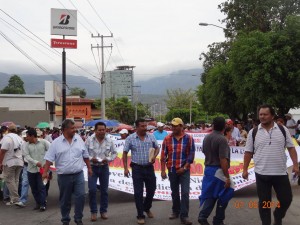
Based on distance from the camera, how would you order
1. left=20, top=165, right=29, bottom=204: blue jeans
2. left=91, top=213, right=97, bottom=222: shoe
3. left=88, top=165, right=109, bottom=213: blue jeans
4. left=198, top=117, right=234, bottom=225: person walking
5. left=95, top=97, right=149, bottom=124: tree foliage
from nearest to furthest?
left=198, top=117, right=234, bottom=225: person walking → left=91, top=213, right=97, bottom=222: shoe → left=88, top=165, right=109, bottom=213: blue jeans → left=20, top=165, right=29, bottom=204: blue jeans → left=95, top=97, right=149, bottom=124: tree foliage

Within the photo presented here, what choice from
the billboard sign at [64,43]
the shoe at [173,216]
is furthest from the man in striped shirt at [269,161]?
the billboard sign at [64,43]

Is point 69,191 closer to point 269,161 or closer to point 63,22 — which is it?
point 269,161

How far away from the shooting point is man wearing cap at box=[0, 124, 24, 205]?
32.3 ft

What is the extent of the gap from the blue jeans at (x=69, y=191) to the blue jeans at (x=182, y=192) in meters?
1.52

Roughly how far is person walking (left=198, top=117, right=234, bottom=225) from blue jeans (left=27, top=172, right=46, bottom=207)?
3.69m

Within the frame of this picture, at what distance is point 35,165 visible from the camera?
359 inches

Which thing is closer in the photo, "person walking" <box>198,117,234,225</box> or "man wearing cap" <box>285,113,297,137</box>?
"person walking" <box>198,117,234,225</box>

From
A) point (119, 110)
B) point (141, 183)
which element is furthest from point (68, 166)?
point (119, 110)

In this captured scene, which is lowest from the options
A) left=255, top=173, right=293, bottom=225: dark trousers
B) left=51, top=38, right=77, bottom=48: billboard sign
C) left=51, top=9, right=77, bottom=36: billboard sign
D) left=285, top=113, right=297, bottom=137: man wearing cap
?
left=255, top=173, right=293, bottom=225: dark trousers

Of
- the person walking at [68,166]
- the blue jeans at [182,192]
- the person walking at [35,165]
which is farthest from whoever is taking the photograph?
the person walking at [35,165]

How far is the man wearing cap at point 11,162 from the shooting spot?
9.86 meters

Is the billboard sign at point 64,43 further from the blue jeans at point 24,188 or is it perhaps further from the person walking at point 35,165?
the person walking at point 35,165

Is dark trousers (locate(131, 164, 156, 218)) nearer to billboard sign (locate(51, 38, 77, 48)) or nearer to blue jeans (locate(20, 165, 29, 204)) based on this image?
blue jeans (locate(20, 165, 29, 204))

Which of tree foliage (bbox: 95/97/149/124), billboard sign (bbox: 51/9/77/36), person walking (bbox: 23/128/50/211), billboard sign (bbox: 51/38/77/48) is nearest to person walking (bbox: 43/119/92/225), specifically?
person walking (bbox: 23/128/50/211)
